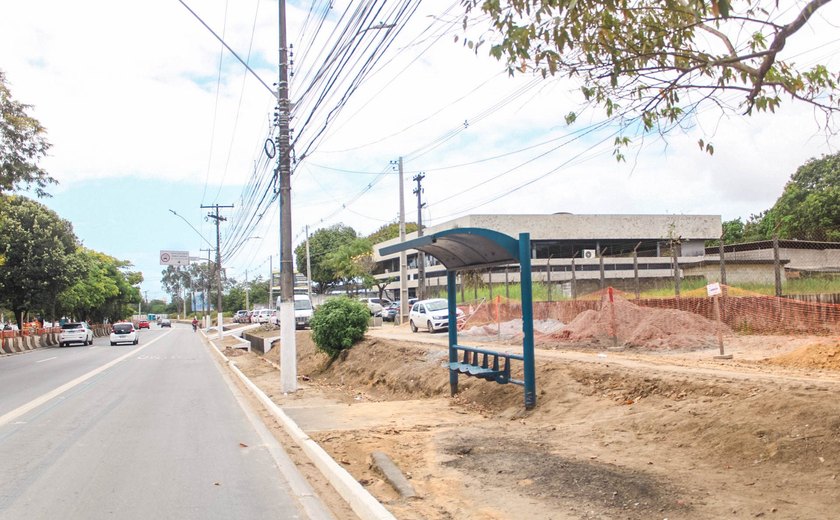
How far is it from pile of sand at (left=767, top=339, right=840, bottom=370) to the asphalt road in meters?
9.49

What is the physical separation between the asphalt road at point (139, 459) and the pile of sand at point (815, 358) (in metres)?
9.49

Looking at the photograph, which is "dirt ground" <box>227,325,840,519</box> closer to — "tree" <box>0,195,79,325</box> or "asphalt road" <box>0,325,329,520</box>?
"asphalt road" <box>0,325,329,520</box>

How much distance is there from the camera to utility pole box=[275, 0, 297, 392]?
50.0 ft

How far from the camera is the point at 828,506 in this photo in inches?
194

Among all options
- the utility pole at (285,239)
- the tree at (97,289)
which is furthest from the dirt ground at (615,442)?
the tree at (97,289)

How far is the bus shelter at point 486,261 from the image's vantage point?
10234 millimetres

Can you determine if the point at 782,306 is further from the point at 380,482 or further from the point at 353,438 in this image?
the point at 380,482

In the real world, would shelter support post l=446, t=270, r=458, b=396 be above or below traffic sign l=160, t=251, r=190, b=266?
below

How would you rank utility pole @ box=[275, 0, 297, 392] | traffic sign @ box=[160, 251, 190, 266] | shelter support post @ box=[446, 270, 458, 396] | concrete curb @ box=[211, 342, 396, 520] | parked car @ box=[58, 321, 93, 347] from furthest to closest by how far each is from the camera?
1. traffic sign @ box=[160, 251, 190, 266]
2. parked car @ box=[58, 321, 93, 347]
3. utility pole @ box=[275, 0, 297, 392]
4. shelter support post @ box=[446, 270, 458, 396]
5. concrete curb @ box=[211, 342, 396, 520]

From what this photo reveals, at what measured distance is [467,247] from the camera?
1155cm

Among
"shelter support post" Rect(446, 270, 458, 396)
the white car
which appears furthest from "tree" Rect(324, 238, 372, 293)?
"shelter support post" Rect(446, 270, 458, 396)

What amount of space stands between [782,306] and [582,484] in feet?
41.2

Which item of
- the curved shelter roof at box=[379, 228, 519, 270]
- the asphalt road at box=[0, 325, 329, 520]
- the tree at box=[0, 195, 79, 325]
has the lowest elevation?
the asphalt road at box=[0, 325, 329, 520]

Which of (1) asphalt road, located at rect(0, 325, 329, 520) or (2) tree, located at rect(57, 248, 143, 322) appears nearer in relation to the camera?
(1) asphalt road, located at rect(0, 325, 329, 520)
